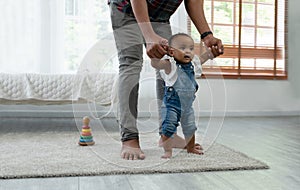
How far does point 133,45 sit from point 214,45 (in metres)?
0.27

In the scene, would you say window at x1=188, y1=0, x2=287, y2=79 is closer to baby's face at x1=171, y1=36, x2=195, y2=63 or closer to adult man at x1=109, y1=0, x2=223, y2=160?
adult man at x1=109, y1=0, x2=223, y2=160

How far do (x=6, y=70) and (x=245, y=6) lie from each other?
214 cm

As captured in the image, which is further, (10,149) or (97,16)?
(97,16)

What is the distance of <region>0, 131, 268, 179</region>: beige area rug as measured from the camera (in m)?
1.10

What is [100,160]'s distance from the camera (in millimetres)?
1259

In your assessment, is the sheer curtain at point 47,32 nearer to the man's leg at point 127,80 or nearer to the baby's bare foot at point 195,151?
the man's leg at point 127,80

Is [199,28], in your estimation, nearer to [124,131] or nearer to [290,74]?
[124,131]

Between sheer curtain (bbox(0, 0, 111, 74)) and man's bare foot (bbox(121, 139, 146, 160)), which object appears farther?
sheer curtain (bbox(0, 0, 111, 74))

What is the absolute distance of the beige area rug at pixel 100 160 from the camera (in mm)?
1101

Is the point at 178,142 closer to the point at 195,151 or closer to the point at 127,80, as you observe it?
the point at 195,151

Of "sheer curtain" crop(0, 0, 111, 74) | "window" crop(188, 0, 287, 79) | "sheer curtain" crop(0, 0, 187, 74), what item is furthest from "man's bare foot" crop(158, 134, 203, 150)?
"window" crop(188, 0, 287, 79)

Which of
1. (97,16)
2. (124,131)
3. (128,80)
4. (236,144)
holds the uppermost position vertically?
(97,16)

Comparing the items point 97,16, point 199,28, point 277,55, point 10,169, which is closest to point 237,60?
point 277,55

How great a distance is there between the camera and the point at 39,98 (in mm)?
2078
